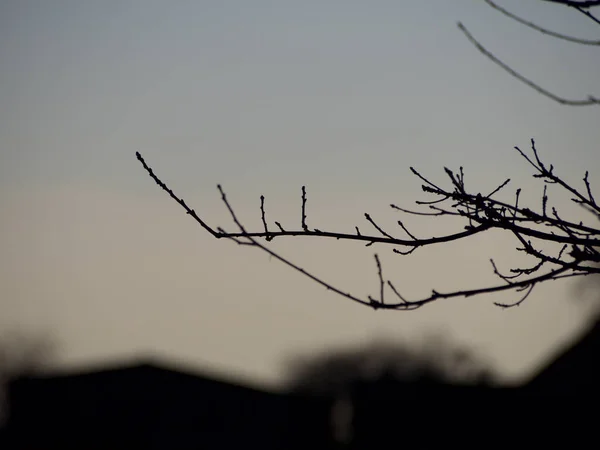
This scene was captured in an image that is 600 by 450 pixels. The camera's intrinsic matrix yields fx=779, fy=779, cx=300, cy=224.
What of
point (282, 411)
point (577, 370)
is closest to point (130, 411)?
point (282, 411)

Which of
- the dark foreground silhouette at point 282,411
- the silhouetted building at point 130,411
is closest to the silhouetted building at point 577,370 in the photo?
the dark foreground silhouette at point 282,411

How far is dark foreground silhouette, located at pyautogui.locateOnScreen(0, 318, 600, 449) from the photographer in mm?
21000

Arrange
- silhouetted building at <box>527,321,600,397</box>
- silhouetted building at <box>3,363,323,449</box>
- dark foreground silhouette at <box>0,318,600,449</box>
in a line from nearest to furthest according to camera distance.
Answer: silhouetted building at <box>527,321,600,397</box> < dark foreground silhouette at <box>0,318,600,449</box> < silhouetted building at <box>3,363,323,449</box>

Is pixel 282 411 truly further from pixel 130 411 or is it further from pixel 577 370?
pixel 577 370

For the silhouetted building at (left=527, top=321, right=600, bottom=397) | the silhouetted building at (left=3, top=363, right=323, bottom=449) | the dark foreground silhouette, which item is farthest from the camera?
the silhouetted building at (left=3, top=363, right=323, bottom=449)

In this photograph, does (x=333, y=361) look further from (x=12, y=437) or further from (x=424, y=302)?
(x=424, y=302)

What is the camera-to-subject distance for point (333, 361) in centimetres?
7069

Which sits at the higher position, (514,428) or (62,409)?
(62,409)

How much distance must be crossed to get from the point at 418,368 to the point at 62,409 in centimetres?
3954

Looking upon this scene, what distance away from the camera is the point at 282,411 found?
115 ft

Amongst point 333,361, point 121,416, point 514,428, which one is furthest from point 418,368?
point 514,428

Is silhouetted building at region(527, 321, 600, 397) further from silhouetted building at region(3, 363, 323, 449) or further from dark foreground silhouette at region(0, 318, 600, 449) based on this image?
silhouetted building at region(3, 363, 323, 449)

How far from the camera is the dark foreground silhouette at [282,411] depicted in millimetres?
21000

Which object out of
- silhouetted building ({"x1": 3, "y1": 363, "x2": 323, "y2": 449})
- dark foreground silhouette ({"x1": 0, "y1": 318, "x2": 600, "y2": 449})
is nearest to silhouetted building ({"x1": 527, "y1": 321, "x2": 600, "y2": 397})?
dark foreground silhouette ({"x1": 0, "y1": 318, "x2": 600, "y2": 449})
